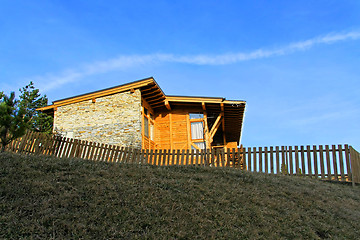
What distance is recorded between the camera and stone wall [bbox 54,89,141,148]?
17.9 meters

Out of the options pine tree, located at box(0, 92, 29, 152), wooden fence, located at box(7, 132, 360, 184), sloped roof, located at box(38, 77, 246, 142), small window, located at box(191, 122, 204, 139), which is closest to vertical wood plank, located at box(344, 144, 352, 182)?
wooden fence, located at box(7, 132, 360, 184)

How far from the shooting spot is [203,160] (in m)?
13.9

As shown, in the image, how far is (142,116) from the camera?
1845 centimetres

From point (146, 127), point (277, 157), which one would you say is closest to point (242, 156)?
point (277, 157)

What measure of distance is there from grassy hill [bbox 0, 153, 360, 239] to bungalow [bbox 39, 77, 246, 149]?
27.5 feet

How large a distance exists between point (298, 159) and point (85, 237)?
9.92 metres

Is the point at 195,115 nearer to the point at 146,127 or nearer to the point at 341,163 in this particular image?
the point at 146,127

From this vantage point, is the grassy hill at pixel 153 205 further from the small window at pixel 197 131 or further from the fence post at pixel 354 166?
the small window at pixel 197 131

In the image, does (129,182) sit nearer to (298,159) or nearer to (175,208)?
(175,208)

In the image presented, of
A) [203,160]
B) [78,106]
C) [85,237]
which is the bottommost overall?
[85,237]

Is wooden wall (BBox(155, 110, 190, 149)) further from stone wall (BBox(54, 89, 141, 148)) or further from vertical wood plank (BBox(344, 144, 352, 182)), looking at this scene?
vertical wood plank (BBox(344, 144, 352, 182))

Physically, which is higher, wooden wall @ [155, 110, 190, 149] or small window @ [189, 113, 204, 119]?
small window @ [189, 113, 204, 119]

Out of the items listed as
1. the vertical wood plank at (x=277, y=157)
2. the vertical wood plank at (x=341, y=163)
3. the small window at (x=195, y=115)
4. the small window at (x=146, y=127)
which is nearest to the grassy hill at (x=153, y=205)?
the vertical wood plank at (x=277, y=157)

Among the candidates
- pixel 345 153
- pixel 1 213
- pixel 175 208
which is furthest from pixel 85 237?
pixel 345 153
